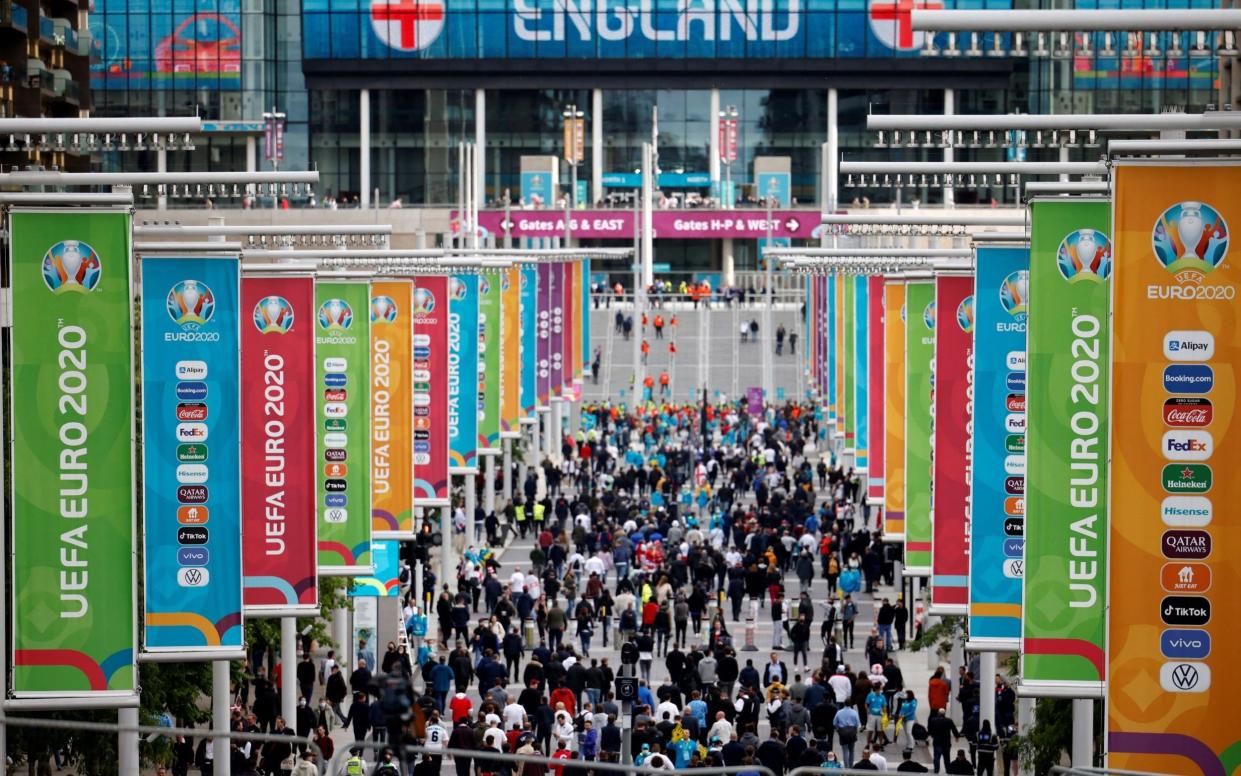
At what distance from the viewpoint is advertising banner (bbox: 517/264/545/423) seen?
46.3 m

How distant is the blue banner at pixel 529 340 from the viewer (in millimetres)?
46406

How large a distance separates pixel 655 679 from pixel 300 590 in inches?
517

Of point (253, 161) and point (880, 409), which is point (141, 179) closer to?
point (880, 409)

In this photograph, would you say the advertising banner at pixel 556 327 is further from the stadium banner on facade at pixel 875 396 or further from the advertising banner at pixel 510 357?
the stadium banner on facade at pixel 875 396

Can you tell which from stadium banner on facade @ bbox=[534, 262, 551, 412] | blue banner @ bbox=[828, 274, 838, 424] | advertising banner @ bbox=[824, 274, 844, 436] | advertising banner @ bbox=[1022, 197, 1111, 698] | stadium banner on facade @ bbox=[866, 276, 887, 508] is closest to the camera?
advertising banner @ bbox=[1022, 197, 1111, 698]

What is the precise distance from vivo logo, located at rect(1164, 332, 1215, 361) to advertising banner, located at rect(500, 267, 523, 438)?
1146 inches

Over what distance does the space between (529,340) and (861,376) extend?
11.4 metres

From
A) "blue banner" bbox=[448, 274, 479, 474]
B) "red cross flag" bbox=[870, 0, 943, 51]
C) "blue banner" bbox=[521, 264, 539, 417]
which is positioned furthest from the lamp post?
"blue banner" bbox=[448, 274, 479, 474]

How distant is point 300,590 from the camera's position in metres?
20.8

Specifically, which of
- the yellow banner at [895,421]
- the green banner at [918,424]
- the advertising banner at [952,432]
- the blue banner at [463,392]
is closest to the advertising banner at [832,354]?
the blue banner at [463,392]

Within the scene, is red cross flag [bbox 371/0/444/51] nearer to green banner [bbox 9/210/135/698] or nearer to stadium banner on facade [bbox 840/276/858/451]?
stadium banner on facade [bbox 840/276/858/451]

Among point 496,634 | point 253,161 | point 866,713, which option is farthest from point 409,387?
point 253,161

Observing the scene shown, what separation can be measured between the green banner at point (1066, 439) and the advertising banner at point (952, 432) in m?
6.37

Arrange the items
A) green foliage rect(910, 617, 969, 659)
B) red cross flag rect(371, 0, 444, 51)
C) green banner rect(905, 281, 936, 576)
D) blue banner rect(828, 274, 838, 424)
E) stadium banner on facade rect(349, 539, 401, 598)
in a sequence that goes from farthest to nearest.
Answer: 1. red cross flag rect(371, 0, 444, 51)
2. blue banner rect(828, 274, 838, 424)
3. stadium banner on facade rect(349, 539, 401, 598)
4. green foliage rect(910, 617, 969, 659)
5. green banner rect(905, 281, 936, 576)
